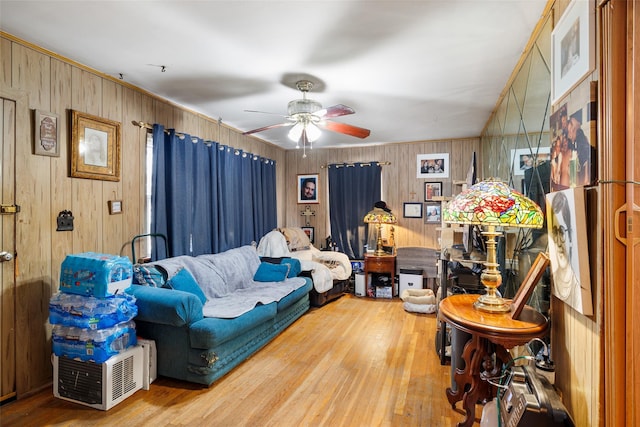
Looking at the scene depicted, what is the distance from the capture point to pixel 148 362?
2.37 metres

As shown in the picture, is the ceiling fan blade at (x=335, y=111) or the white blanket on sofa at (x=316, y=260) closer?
the ceiling fan blade at (x=335, y=111)

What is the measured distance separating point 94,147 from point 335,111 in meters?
2.00

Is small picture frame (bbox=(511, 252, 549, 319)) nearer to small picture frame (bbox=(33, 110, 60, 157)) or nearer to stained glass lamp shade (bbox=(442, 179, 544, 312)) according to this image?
stained glass lamp shade (bbox=(442, 179, 544, 312))

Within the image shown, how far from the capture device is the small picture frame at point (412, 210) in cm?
516

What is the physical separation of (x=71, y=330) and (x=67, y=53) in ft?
6.43

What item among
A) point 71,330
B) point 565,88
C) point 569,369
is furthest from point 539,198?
point 71,330

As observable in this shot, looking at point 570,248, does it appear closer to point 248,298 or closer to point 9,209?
point 248,298

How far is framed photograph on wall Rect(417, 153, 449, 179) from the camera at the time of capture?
5.02 meters

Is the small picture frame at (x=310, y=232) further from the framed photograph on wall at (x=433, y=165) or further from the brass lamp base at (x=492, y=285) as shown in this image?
the brass lamp base at (x=492, y=285)

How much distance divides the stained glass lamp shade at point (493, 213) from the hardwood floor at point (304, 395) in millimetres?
891

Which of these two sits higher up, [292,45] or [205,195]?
[292,45]

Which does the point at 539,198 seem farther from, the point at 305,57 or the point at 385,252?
the point at 385,252

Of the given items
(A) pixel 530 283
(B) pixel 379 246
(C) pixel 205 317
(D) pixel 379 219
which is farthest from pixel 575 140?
(B) pixel 379 246

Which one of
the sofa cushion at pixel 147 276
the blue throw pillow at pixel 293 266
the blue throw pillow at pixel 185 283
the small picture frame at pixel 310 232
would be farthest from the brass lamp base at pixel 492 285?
the small picture frame at pixel 310 232
